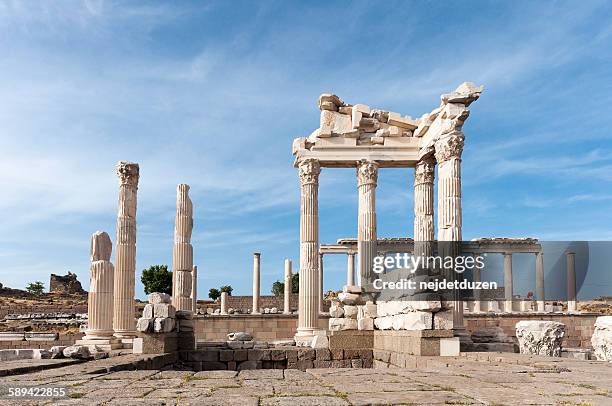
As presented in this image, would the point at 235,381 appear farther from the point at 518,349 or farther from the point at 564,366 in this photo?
the point at 518,349

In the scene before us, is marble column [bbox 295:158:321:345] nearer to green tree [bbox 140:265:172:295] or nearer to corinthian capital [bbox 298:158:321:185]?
corinthian capital [bbox 298:158:321:185]

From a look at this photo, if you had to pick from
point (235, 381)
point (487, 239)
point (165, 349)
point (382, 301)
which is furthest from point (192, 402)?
point (487, 239)

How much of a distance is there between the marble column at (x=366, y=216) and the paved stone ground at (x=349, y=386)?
14.3m

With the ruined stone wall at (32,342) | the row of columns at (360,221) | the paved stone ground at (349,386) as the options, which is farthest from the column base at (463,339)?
the ruined stone wall at (32,342)

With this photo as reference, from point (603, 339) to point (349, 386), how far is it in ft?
25.1

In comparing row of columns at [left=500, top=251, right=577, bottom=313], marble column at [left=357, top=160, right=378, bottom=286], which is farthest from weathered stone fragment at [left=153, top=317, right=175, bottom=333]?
row of columns at [left=500, top=251, right=577, bottom=313]

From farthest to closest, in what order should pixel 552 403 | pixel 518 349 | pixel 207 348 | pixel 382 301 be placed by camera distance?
1. pixel 207 348
2. pixel 382 301
3. pixel 518 349
4. pixel 552 403

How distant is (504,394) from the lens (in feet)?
24.0

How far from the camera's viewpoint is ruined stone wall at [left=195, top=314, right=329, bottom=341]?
37656 mm

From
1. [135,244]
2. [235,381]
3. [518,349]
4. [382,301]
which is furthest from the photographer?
[135,244]

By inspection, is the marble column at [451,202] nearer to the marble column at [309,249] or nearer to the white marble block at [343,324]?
the white marble block at [343,324]

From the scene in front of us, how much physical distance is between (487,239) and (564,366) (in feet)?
113

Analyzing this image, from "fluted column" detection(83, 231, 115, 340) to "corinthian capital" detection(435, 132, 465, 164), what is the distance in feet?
34.3

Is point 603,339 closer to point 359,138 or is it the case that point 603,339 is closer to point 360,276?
point 360,276
